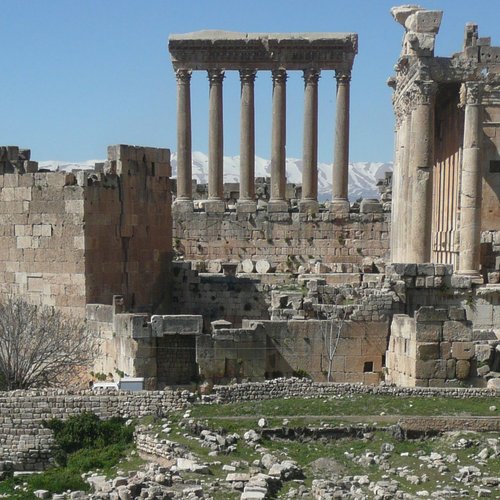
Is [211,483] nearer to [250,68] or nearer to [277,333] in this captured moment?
[277,333]

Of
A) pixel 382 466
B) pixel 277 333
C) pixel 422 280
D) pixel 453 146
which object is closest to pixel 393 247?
pixel 453 146

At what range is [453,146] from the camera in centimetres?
3678

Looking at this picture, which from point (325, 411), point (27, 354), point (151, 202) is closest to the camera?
point (325, 411)

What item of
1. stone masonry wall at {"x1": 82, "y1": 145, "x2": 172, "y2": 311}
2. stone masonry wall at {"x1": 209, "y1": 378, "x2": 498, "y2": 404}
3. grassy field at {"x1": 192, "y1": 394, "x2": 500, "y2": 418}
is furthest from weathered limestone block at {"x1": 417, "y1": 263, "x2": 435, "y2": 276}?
stone masonry wall at {"x1": 82, "y1": 145, "x2": 172, "y2": 311}

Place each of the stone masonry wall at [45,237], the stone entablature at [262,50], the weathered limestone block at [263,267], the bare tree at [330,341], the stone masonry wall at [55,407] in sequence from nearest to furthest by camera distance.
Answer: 1. the stone masonry wall at [55,407]
2. the bare tree at [330,341]
3. the stone masonry wall at [45,237]
4. the weathered limestone block at [263,267]
5. the stone entablature at [262,50]

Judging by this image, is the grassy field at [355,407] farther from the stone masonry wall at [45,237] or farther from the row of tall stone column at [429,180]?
the row of tall stone column at [429,180]

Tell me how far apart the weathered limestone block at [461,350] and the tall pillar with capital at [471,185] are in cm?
861

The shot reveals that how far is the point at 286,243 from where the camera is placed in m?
39.9

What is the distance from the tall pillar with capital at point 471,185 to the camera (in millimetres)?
32812

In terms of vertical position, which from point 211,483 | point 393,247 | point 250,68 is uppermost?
point 250,68

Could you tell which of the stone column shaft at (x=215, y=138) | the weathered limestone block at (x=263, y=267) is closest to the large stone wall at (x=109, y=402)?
the weathered limestone block at (x=263, y=267)

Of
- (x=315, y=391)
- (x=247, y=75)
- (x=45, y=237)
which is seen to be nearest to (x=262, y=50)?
(x=247, y=75)

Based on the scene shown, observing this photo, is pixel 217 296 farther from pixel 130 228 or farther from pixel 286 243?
pixel 286 243

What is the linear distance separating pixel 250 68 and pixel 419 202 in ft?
45.8
